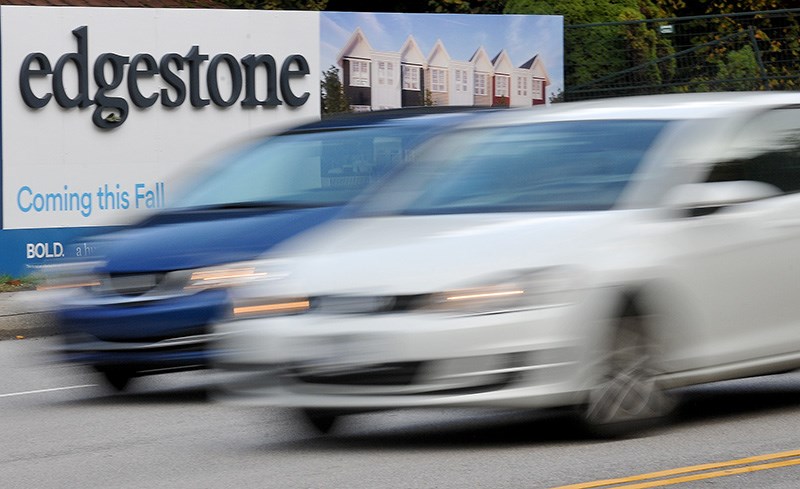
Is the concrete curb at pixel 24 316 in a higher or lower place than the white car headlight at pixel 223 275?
lower

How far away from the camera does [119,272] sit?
10.2 m

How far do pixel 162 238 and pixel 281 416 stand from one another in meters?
1.55

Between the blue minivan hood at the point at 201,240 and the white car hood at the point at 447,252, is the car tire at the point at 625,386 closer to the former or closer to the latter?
the white car hood at the point at 447,252

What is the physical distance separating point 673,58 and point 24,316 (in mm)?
10316

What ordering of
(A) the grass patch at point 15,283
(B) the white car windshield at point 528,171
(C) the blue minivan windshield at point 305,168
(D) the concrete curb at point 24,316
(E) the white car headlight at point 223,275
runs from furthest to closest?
(A) the grass patch at point 15,283 < (C) the blue minivan windshield at point 305,168 < (D) the concrete curb at point 24,316 < (E) the white car headlight at point 223,275 < (B) the white car windshield at point 528,171

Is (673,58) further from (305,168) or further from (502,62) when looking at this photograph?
(305,168)

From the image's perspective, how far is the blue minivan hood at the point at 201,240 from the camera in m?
10.1

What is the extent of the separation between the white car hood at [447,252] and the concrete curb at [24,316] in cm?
294

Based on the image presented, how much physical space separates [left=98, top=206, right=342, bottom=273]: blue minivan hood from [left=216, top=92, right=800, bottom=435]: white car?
1455mm

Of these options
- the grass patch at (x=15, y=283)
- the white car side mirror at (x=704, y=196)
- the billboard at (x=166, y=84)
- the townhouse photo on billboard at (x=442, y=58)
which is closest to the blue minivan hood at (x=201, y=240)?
the white car side mirror at (x=704, y=196)

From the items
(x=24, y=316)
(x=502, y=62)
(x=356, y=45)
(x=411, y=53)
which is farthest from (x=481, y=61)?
(x=24, y=316)

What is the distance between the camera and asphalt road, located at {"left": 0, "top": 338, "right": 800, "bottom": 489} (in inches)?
283

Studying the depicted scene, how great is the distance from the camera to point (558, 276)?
7570 mm

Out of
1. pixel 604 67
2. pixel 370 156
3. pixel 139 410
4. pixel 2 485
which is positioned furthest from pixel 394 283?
pixel 604 67
